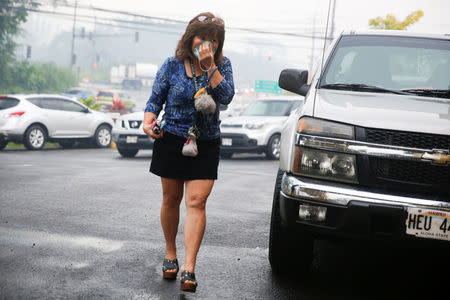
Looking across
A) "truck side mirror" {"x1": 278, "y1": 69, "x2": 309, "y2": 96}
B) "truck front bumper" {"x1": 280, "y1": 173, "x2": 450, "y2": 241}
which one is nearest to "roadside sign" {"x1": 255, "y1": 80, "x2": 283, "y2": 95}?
"truck side mirror" {"x1": 278, "y1": 69, "x2": 309, "y2": 96}

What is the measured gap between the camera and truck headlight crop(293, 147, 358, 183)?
353 centimetres

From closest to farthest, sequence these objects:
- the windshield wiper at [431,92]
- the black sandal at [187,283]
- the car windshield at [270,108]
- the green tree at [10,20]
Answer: the black sandal at [187,283] < the windshield wiper at [431,92] < the car windshield at [270,108] < the green tree at [10,20]

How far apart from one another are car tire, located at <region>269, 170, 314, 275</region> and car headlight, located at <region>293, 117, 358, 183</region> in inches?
18.9

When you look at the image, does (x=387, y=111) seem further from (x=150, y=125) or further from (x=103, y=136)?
(x=103, y=136)

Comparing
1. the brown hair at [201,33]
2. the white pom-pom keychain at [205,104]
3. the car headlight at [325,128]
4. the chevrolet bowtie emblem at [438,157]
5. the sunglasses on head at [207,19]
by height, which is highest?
the sunglasses on head at [207,19]

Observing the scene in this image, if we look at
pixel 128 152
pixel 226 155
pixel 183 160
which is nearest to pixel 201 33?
pixel 183 160

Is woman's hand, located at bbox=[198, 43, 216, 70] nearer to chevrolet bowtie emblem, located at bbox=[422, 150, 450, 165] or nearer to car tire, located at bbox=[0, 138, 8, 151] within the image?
chevrolet bowtie emblem, located at bbox=[422, 150, 450, 165]

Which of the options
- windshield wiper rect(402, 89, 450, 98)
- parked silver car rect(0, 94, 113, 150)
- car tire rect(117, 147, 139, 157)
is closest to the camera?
windshield wiper rect(402, 89, 450, 98)

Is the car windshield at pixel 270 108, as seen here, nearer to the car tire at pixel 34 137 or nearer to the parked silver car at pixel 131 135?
the parked silver car at pixel 131 135

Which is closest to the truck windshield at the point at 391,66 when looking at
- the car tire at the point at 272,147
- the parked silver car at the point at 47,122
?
the car tire at the point at 272,147

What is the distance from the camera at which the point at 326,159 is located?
359cm

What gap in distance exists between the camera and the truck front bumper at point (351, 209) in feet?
11.0

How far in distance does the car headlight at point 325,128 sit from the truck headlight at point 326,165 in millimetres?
110

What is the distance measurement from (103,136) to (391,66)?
563 inches
